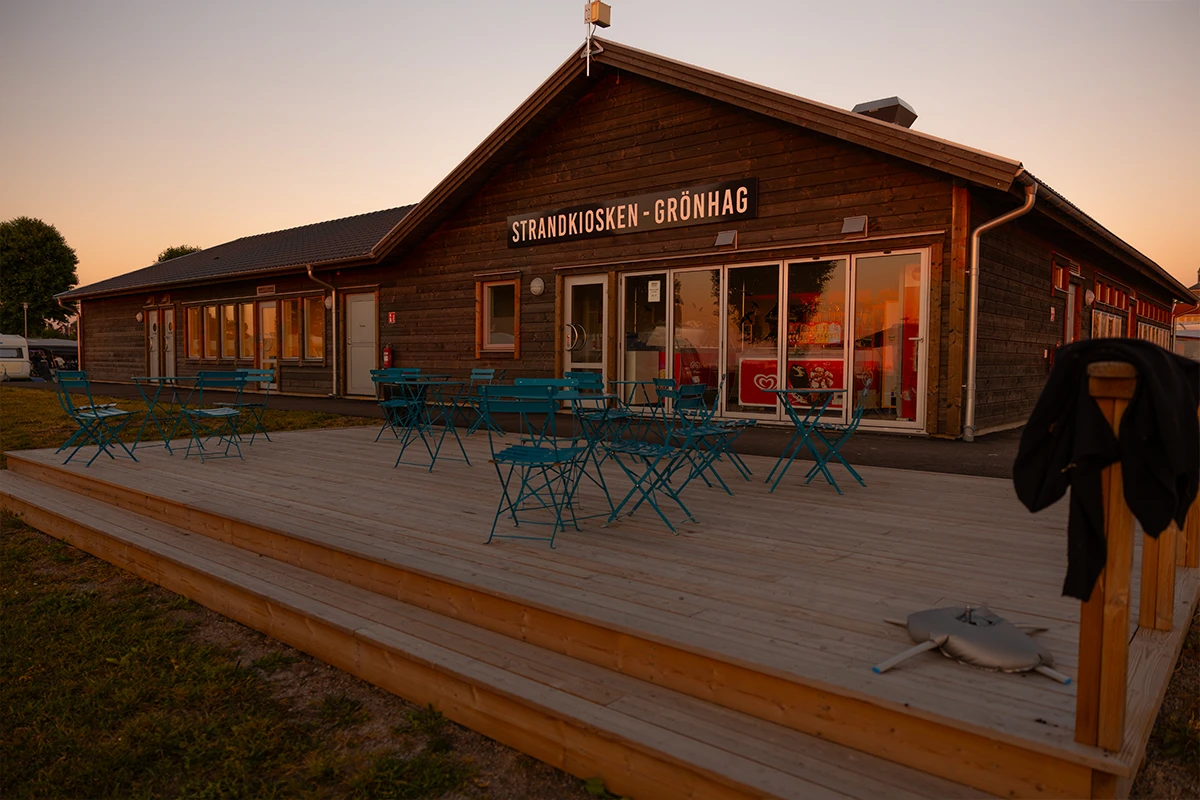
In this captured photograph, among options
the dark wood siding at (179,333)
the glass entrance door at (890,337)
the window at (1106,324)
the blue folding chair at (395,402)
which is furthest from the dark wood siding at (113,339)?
the window at (1106,324)

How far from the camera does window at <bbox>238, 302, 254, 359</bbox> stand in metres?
15.8

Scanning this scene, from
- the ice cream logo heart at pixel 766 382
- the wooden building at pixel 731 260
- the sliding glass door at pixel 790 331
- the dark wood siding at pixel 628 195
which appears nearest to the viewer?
the wooden building at pixel 731 260

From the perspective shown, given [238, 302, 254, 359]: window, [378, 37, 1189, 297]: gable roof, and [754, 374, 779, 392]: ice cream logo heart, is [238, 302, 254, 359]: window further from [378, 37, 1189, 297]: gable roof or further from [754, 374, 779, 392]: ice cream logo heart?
[754, 374, 779, 392]: ice cream logo heart

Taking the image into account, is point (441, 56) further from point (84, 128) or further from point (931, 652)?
point (931, 652)

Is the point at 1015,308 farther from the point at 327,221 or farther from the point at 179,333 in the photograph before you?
the point at 179,333

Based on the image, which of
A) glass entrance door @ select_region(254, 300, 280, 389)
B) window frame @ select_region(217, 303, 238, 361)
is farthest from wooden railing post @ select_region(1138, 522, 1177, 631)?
window frame @ select_region(217, 303, 238, 361)

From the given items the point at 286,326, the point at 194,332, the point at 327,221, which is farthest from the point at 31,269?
the point at 286,326

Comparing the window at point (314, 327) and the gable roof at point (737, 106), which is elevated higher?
the gable roof at point (737, 106)

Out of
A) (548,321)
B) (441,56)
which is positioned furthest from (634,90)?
(441,56)

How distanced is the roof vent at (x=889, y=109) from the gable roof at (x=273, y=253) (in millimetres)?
8000

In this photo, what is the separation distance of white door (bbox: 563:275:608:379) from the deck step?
6573mm

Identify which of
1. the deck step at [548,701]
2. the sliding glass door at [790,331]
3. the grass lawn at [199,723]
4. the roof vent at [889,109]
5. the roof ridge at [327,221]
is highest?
the roof ridge at [327,221]

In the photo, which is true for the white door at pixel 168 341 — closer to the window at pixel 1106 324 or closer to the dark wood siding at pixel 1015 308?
the dark wood siding at pixel 1015 308

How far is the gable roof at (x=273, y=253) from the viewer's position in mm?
14109
